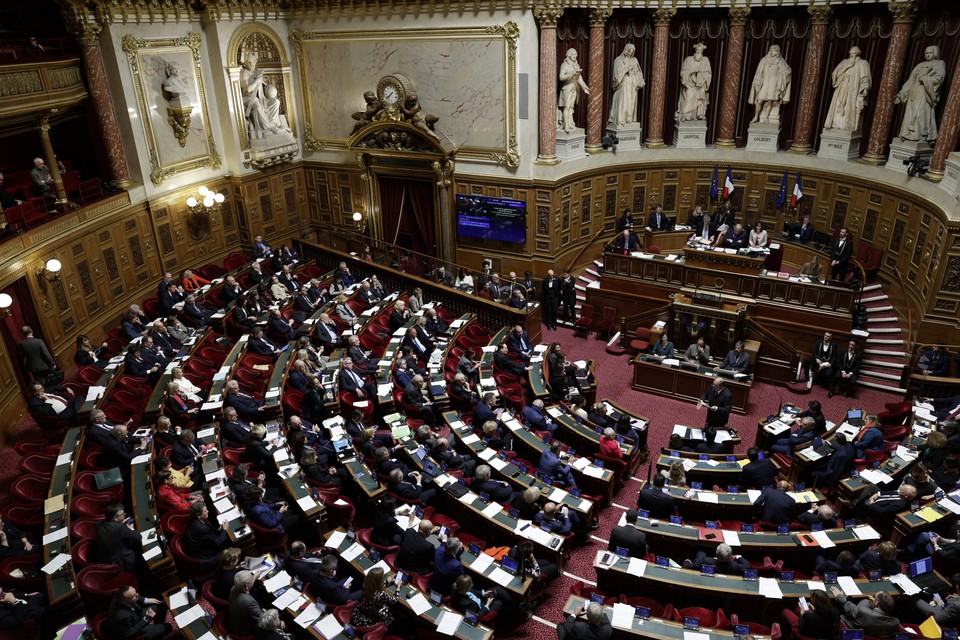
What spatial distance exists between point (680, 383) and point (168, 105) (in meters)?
14.9

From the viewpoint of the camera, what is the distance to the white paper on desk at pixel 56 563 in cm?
796

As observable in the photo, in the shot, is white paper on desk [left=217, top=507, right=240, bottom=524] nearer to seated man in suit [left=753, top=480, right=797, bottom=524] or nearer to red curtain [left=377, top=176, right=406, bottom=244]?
seated man in suit [left=753, top=480, right=797, bottom=524]

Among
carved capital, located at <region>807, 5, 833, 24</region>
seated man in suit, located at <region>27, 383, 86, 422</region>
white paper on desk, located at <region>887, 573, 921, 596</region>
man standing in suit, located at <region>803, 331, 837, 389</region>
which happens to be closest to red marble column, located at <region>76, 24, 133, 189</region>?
seated man in suit, located at <region>27, 383, 86, 422</region>

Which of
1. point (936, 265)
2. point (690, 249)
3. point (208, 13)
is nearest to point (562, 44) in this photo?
point (690, 249)

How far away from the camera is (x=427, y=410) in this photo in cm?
1238

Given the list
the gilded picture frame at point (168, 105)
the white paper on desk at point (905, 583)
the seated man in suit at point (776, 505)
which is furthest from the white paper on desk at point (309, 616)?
the gilded picture frame at point (168, 105)

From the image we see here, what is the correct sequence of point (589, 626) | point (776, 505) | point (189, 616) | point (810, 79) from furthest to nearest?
1. point (810, 79)
2. point (776, 505)
3. point (189, 616)
4. point (589, 626)

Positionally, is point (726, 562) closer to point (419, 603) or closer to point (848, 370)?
point (419, 603)

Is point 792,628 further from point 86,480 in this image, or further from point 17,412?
point 17,412

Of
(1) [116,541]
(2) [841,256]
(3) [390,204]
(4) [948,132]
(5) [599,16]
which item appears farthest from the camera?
(3) [390,204]

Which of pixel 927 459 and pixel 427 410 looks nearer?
pixel 927 459

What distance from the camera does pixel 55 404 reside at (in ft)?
37.9

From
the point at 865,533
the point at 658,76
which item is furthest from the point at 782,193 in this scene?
the point at 865,533

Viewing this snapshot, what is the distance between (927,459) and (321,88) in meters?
18.5
